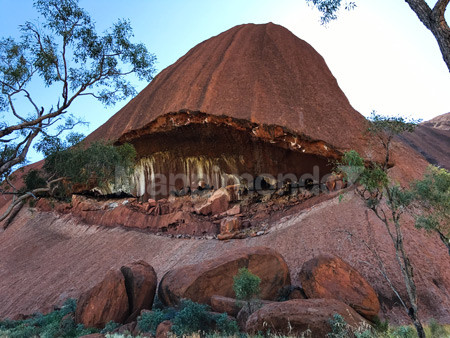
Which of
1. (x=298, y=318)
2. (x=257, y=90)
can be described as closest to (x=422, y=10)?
(x=298, y=318)

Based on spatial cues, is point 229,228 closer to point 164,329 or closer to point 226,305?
point 226,305

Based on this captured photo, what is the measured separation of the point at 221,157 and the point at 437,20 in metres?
17.8

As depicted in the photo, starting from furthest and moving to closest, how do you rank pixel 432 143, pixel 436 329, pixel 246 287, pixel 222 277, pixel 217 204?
1. pixel 432 143
2. pixel 217 204
3. pixel 222 277
4. pixel 246 287
5. pixel 436 329

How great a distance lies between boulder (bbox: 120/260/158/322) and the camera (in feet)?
42.6

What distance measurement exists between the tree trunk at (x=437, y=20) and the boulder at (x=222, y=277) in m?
8.95

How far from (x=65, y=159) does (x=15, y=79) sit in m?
4.31

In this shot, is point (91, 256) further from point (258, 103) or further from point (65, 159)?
point (258, 103)

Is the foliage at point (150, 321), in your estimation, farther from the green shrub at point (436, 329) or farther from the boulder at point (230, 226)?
the boulder at point (230, 226)

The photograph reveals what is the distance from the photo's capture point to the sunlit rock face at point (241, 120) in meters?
20.4

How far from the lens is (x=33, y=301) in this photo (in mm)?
19047

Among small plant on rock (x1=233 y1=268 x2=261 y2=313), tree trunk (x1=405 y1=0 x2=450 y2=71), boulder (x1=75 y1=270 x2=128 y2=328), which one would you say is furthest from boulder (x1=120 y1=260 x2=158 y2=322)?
tree trunk (x1=405 y1=0 x2=450 y2=71)

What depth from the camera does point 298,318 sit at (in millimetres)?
8695

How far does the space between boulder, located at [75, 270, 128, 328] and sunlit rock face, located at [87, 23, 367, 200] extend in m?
11.3

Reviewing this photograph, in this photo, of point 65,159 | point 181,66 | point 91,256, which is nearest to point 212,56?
point 181,66
